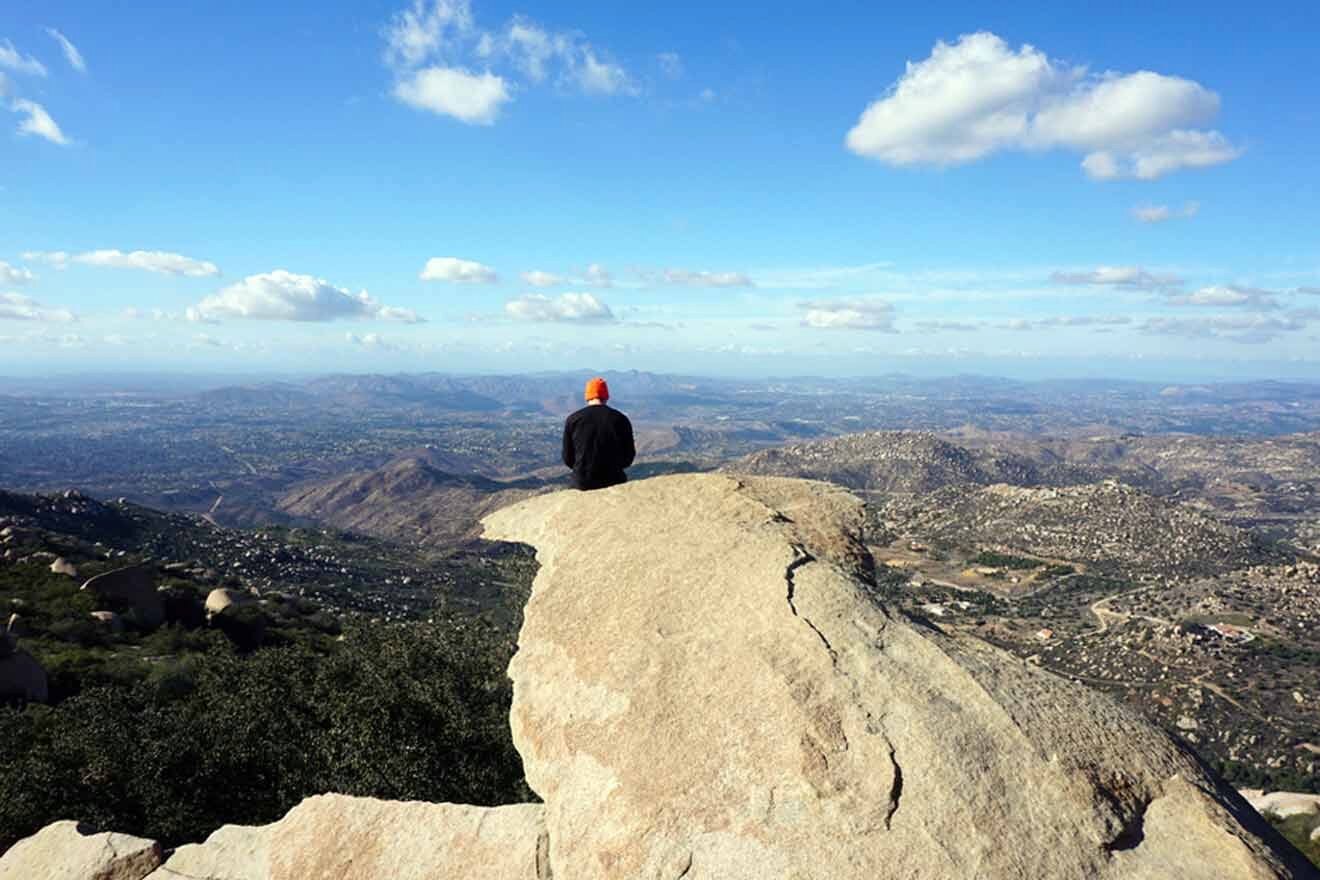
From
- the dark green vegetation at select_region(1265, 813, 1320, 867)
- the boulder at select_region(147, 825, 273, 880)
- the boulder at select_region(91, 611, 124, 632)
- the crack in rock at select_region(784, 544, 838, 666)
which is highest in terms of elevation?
the crack in rock at select_region(784, 544, 838, 666)

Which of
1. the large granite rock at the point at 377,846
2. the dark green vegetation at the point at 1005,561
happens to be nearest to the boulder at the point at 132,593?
the large granite rock at the point at 377,846

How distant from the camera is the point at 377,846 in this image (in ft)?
31.4

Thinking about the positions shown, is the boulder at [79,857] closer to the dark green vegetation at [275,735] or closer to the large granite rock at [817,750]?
the dark green vegetation at [275,735]

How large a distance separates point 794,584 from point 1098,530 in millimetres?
185118

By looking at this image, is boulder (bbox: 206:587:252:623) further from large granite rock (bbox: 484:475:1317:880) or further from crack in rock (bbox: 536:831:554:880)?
crack in rock (bbox: 536:831:554:880)

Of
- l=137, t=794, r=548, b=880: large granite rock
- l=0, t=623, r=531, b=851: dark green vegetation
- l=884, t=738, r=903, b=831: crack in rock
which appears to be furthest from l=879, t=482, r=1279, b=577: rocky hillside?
→ l=137, t=794, r=548, b=880: large granite rock

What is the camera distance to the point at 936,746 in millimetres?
8023

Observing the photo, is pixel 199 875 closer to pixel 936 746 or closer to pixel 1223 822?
pixel 936 746

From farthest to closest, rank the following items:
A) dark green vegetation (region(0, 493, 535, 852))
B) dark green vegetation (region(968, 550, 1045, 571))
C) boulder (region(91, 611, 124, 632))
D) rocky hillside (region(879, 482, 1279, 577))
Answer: dark green vegetation (region(968, 550, 1045, 571)), rocky hillside (region(879, 482, 1279, 577)), boulder (region(91, 611, 124, 632)), dark green vegetation (region(0, 493, 535, 852))

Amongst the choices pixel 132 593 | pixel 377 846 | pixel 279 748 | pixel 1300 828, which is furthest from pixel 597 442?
pixel 1300 828

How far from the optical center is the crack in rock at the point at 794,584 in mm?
9377

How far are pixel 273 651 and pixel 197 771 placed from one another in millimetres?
8941

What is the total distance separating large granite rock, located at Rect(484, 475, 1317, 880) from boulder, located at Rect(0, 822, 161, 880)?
7.05 m

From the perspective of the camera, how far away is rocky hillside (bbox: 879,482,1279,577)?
142 metres
